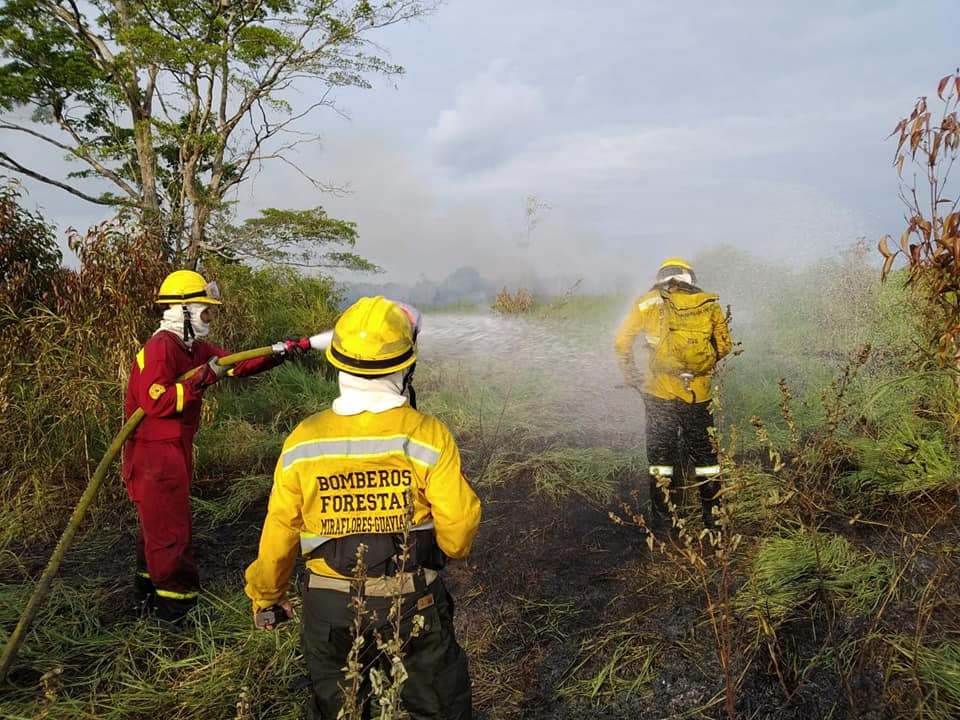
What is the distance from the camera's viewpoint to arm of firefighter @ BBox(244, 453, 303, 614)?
207cm

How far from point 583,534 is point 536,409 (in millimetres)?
2923

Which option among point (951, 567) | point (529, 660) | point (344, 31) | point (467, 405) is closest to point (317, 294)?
point (467, 405)

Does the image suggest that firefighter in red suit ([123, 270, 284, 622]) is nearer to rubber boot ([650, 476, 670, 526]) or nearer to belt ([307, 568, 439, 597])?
belt ([307, 568, 439, 597])

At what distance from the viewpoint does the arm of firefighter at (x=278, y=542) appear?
207 centimetres

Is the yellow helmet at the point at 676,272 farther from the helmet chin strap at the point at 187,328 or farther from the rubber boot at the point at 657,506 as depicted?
Result: the helmet chin strap at the point at 187,328

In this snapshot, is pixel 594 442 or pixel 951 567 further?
pixel 594 442

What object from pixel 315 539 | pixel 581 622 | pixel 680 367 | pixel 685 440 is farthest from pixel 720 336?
pixel 315 539

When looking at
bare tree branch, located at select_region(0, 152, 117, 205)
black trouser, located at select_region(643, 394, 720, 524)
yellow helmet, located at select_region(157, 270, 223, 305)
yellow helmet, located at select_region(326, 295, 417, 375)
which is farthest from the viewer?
bare tree branch, located at select_region(0, 152, 117, 205)

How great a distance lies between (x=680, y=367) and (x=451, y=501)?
2.78m

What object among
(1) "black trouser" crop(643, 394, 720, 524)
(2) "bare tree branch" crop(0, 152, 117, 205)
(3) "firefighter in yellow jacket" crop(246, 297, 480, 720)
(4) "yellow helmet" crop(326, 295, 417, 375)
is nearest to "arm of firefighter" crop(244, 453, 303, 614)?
(3) "firefighter in yellow jacket" crop(246, 297, 480, 720)

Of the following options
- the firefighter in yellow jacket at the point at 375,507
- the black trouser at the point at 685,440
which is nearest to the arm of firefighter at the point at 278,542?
the firefighter in yellow jacket at the point at 375,507

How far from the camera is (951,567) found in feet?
Result: 10.3

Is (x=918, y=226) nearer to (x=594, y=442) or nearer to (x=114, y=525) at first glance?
(x=594, y=442)

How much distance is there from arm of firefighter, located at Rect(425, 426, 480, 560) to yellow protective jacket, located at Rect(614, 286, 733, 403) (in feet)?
8.82
